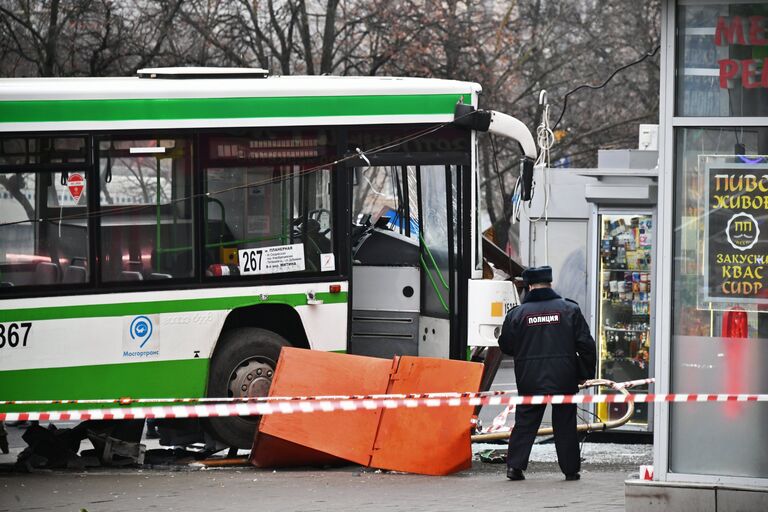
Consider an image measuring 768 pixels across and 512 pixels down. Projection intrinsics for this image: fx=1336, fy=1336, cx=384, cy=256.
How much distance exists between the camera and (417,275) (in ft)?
39.8

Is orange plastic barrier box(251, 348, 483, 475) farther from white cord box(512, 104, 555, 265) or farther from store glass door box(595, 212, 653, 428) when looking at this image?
store glass door box(595, 212, 653, 428)

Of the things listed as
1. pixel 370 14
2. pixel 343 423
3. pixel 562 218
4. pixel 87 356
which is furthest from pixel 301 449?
pixel 370 14

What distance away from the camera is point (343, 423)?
33.5 ft

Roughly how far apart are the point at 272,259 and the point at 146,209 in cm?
113

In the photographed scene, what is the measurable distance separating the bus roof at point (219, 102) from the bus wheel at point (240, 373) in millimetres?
1824

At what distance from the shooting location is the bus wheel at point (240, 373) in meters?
11.2

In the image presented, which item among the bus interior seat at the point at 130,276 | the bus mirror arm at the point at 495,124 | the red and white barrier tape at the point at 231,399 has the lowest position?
the red and white barrier tape at the point at 231,399

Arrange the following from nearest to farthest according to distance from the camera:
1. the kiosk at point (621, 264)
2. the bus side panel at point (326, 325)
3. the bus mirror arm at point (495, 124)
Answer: the bus side panel at point (326, 325)
the bus mirror arm at point (495, 124)
the kiosk at point (621, 264)

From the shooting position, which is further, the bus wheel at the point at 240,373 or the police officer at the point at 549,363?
the bus wheel at the point at 240,373

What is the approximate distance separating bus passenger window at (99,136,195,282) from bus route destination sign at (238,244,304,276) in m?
0.45

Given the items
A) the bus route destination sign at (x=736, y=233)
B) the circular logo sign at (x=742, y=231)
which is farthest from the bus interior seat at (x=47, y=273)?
the circular logo sign at (x=742, y=231)

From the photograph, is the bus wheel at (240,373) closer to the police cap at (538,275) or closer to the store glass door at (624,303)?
the police cap at (538,275)

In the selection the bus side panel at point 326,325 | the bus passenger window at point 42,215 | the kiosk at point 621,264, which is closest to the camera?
the bus passenger window at point 42,215

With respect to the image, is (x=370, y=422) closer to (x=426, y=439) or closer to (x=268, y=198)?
(x=426, y=439)
